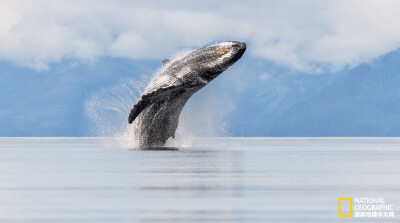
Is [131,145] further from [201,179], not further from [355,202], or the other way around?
[355,202]

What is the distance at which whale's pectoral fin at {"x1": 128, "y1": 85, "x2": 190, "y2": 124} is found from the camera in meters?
24.1

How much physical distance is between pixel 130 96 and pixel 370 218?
17.6 m

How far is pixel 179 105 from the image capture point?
26.1 meters

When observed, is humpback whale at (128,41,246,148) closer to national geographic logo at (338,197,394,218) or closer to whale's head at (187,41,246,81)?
whale's head at (187,41,246,81)

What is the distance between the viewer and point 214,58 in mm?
24219

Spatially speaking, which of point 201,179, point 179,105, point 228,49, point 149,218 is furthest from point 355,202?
point 179,105

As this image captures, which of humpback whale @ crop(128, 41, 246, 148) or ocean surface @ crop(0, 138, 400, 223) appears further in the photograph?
humpback whale @ crop(128, 41, 246, 148)

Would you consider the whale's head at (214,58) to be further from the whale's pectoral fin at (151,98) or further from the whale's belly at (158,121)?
the whale's belly at (158,121)

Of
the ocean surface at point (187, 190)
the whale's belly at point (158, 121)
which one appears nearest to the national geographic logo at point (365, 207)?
the ocean surface at point (187, 190)

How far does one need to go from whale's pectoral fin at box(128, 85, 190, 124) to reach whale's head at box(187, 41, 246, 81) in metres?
0.71

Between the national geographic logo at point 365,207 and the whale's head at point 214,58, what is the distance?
1004 cm

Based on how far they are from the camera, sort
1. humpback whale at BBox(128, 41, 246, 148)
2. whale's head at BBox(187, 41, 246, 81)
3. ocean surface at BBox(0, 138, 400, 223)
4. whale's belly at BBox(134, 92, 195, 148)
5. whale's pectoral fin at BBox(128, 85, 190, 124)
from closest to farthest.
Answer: ocean surface at BBox(0, 138, 400, 223) < whale's head at BBox(187, 41, 246, 81) < humpback whale at BBox(128, 41, 246, 148) < whale's pectoral fin at BBox(128, 85, 190, 124) < whale's belly at BBox(134, 92, 195, 148)

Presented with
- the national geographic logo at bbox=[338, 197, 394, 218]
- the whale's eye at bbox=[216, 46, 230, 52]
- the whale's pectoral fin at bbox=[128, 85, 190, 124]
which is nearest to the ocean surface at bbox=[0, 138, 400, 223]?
the national geographic logo at bbox=[338, 197, 394, 218]

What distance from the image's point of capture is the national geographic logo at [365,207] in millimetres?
12445
